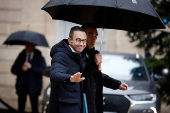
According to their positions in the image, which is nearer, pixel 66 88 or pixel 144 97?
pixel 66 88

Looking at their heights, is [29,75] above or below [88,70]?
below

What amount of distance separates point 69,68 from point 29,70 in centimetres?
324

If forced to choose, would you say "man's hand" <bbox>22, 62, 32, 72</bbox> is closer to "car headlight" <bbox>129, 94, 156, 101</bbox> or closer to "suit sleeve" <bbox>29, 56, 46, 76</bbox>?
"suit sleeve" <bbox>29, 56, 46, 76</bbox>

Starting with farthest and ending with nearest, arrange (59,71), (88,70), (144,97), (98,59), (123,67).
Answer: (123,67) → (144,97) → (98,59) → (88,70) → (59,71)

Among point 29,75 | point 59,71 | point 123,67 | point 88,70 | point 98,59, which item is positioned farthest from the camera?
point 29,75

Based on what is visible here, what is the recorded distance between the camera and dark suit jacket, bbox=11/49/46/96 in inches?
240

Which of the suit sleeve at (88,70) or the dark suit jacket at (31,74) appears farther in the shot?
the dark suit jacket at (31,74)

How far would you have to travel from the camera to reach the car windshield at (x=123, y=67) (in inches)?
230

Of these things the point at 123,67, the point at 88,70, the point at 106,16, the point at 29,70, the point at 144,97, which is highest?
the point at 106,16

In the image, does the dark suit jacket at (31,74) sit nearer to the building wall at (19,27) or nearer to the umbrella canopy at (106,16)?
the umbrella canopy at (106,16)

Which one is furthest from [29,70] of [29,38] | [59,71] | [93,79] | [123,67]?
[59,71]

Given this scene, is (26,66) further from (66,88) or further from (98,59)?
(66,88)

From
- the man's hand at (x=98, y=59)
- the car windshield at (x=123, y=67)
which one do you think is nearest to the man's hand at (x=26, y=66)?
the car windshield at (x=123, y=67)

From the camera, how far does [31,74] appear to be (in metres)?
6.21
